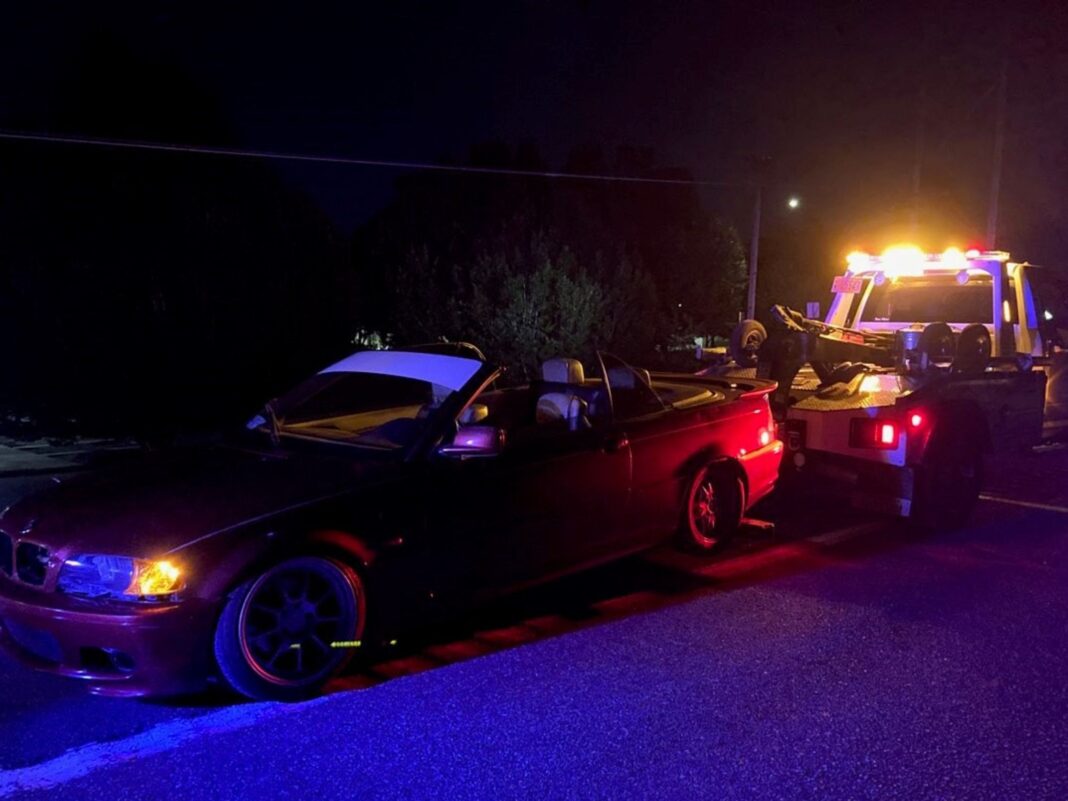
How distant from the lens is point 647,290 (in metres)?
20.2

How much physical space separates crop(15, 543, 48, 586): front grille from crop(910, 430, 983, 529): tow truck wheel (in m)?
6.22

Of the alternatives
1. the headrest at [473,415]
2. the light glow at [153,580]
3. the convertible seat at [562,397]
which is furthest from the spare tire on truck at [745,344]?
the light glow at [153,580]

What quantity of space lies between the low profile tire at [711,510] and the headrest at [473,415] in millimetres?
1690

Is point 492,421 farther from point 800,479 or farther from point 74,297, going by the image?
point 74,297

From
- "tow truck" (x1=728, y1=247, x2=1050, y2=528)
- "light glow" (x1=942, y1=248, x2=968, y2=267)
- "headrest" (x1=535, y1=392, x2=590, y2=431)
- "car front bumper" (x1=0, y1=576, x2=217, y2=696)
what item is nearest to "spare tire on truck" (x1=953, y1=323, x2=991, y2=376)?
"tow truck" (x1=728, y1=247, x2=1050, y2=528)

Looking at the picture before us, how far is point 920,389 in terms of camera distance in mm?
7754

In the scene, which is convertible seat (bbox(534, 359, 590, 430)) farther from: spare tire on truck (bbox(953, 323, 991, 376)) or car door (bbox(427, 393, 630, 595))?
spare tire on truck (bbox(953, 323, 991, 376))

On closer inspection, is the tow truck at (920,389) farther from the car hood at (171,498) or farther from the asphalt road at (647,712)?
the car hood at (171,498)

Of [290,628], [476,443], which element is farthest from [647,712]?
[290,628]

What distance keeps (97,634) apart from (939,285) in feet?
28.7

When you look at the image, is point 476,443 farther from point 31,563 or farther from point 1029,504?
point 1029,504

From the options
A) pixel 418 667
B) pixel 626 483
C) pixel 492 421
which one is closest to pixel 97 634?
pixel 418 667

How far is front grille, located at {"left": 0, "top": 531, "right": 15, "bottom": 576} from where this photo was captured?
4.34m

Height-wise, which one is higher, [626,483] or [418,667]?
[626,483]
